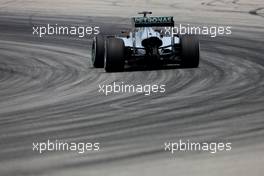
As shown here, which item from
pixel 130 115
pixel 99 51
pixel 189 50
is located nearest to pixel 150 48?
pixel 189 50

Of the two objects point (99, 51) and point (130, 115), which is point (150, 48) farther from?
point (130, 115)

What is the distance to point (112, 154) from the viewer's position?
8.87 metres

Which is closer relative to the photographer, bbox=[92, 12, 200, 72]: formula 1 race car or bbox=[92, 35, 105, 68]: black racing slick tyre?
bbox=[92, 12, 200, 72]: formula 1 race car

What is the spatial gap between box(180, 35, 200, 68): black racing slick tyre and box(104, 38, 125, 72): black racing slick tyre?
142 cm

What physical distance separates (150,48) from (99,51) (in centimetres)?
130

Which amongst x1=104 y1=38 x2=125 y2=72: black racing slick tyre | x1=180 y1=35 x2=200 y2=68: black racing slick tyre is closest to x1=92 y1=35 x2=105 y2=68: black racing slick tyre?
x1=104 y1=38 x2=125 y2=72: black racing slick tyre

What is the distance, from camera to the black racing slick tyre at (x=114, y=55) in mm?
15984

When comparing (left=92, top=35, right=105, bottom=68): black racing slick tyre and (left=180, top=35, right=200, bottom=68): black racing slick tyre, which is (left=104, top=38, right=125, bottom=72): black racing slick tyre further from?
(left=180, top=35, right=200, bottom=68): black racing slick tyre

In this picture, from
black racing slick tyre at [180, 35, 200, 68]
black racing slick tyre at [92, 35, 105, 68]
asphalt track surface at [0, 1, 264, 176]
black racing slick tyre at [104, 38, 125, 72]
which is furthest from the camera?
black racing slick tyre at [92, 35, 105, 68]

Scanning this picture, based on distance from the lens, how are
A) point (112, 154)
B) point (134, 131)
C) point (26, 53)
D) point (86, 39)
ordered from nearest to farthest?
point (112, 154)
point (134, 131)
point (26, 53)
point (86, 39)

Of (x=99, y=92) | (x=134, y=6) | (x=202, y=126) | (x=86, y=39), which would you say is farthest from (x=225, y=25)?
(x=202, y=126)

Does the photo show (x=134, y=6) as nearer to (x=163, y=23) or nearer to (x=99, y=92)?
(x=163, y=23)

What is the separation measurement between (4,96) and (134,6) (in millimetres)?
25176

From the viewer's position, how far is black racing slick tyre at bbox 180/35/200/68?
53.8ft
